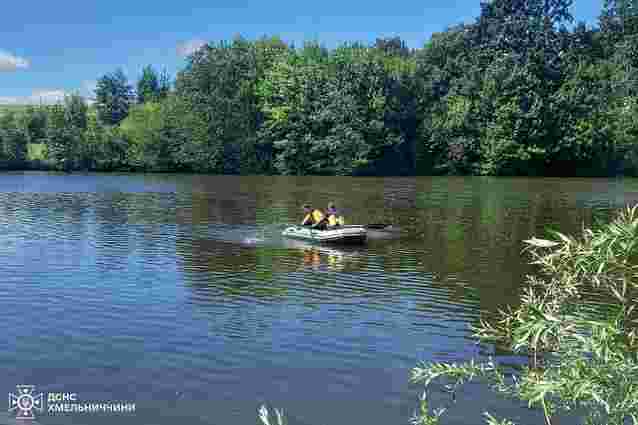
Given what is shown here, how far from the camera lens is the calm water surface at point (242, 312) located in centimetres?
934

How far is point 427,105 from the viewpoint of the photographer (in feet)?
247

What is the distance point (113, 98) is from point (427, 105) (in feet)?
232

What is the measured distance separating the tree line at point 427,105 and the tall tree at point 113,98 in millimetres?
42079

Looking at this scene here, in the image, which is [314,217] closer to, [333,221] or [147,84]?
[333,221]

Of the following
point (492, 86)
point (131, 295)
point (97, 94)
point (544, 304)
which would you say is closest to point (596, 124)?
point (492, 86)

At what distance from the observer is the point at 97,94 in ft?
401

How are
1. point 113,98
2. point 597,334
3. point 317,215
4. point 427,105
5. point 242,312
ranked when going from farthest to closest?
point 113,98, point 427,105, point 317,215, point 242,312, point 597,334

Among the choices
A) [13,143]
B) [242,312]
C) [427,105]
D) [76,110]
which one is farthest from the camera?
[76,110]

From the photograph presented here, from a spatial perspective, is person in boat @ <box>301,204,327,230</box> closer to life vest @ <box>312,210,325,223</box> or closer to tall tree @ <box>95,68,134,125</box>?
life vest @ <box>312,210,325,223</box>

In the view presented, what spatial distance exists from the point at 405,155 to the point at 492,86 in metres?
12.6

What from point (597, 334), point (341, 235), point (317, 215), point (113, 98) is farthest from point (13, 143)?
point (597, 334)

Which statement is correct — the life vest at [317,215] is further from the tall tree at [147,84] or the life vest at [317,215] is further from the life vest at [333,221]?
the tall tree at [147,84]

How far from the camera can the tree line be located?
69.5m

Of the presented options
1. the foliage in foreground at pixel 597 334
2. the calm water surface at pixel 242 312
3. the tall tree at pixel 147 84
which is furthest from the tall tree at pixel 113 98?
the foliage in foreground at pixel 597 334
